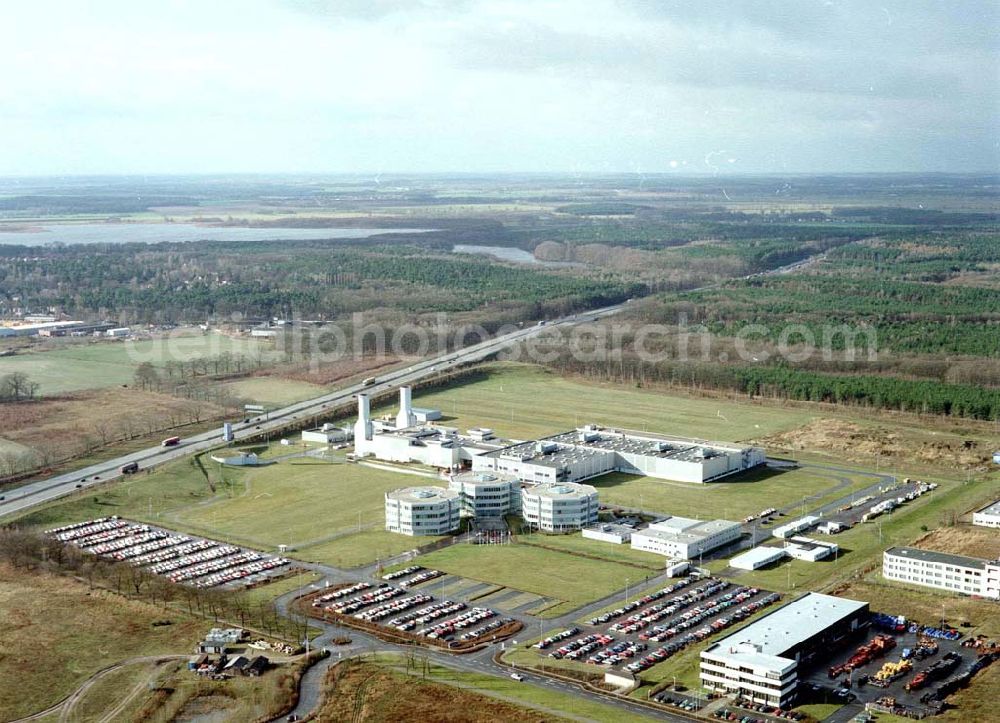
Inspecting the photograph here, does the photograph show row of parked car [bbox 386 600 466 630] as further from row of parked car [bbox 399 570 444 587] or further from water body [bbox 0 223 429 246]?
water body [bbox 0 223 429 246]

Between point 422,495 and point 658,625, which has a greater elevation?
point 422,495

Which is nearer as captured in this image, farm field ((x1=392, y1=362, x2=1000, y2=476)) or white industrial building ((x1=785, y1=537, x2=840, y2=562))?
white industrial building ((x1=785, y1=537, x2=840, y2=562))

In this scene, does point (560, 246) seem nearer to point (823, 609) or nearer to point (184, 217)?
point (184, 217)

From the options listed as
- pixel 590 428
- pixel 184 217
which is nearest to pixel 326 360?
pixel 590 428

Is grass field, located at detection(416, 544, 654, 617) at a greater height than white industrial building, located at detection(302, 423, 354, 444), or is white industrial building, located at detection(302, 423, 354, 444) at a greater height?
white industrial building, located at detection(302, 423, 354, 444)

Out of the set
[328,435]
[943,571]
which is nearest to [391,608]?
[943,571]

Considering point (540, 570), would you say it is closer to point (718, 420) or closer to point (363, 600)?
point (363, 600)

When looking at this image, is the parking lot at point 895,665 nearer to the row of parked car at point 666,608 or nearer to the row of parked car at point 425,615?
the row of parked car at point 666,608

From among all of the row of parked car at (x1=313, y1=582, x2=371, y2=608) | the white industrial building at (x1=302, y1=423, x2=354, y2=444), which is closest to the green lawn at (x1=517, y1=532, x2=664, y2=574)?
the row of parked car at (x1=313, y1=582, x2=371, y2=608)
